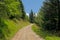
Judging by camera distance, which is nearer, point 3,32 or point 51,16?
point 3,32

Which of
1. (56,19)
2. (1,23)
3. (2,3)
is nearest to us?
(2,3)

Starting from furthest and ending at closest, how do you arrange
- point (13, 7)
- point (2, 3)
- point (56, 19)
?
point (56, 19) < point (13, 7) < point (2, 3)

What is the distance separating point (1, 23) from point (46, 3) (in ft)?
39.2

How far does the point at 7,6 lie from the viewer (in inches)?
1093

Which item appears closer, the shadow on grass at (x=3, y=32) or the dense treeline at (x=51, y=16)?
the shadow on grass at (x=3, y=32)

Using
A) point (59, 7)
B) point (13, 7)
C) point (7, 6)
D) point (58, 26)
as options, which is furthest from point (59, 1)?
point (7, 6)

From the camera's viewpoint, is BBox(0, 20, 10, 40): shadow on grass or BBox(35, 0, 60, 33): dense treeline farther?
BBox(35, 0, 60, 33): dense treeline

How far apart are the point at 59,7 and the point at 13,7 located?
39.5 feet

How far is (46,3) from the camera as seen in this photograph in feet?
137

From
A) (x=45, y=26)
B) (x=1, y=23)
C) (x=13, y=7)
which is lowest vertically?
(x=45, y=26)

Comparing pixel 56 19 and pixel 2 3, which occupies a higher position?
pixel 2 3

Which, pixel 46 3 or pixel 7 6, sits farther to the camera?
pixel 46 3

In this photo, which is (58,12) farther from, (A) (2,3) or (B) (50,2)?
(A) (2,3)

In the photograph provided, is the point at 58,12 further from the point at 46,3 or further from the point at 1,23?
the point at 1,23
